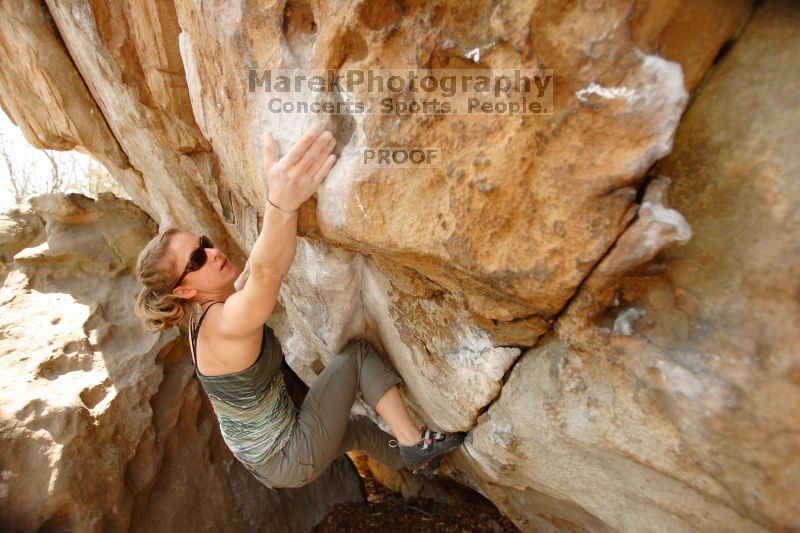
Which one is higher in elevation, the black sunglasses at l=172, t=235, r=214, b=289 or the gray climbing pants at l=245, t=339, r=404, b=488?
the black sunglasses at l=172, t=235, r=214, b=289

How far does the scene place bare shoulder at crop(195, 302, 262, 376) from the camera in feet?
6.21

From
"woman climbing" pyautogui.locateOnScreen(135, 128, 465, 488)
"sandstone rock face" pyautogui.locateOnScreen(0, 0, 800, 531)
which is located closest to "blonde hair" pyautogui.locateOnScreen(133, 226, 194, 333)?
"woman climbing" pyautogui.locateOnScreen(135, 128, 465, 488)

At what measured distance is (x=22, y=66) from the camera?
2.80 meters

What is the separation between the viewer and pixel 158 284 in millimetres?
1898

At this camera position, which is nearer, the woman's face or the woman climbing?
the woman climbing

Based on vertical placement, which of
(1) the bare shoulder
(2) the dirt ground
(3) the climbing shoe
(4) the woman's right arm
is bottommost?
(2) the dirt ground

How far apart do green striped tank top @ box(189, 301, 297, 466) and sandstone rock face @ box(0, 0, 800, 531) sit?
81 cm

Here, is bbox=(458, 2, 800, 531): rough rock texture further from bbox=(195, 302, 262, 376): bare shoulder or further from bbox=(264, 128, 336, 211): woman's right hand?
bbox=(195, 302, 262, 376): bare shoulder

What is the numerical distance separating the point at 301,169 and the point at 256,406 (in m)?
1.33

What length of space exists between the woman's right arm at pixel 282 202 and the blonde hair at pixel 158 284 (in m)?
0.53

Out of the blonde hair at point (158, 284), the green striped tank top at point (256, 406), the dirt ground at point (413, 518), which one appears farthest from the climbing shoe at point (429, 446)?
the dirt ground at point (413, 518)

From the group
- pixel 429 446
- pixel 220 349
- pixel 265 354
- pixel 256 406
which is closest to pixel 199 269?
pixel 220 349

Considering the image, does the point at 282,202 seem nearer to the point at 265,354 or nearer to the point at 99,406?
the point at 265,354

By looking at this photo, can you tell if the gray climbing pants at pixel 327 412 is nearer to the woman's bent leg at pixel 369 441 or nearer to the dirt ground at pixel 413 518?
the woman's bent leg at pixel 369 441
